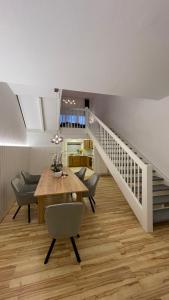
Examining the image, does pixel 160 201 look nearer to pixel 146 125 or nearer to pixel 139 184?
pixel 139 184

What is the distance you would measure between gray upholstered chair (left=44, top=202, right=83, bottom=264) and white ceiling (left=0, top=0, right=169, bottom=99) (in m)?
1.85

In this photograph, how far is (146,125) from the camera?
4508 millimetres

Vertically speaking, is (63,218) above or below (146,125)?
below

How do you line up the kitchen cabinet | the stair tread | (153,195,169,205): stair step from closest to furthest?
(153,195,169,205): stair step, the stair tread, the kitchen cabinet

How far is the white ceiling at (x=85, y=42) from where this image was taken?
137 centimetres

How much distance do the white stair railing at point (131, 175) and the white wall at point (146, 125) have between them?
0.83m

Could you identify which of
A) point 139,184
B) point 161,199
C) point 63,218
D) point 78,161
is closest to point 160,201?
point 161,199

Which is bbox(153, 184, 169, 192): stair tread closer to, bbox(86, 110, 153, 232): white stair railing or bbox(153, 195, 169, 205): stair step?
bbox(153, 195, 169, 205): stair step

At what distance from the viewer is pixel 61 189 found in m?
2.90

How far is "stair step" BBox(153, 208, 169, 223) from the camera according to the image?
2.88 meters

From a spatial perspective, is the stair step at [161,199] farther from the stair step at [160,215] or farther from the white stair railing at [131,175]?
the white stair railing at [131,175]

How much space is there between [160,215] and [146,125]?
2.47 meters

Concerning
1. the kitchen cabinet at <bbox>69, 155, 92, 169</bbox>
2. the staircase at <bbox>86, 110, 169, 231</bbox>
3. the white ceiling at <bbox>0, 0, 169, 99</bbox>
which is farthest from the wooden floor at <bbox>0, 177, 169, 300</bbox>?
the kitchen cabinet at <bbox>69, 155, 92, 169</bbox>

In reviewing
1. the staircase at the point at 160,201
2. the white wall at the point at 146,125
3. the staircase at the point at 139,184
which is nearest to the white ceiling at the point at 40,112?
the staircase at the point at 139,184
